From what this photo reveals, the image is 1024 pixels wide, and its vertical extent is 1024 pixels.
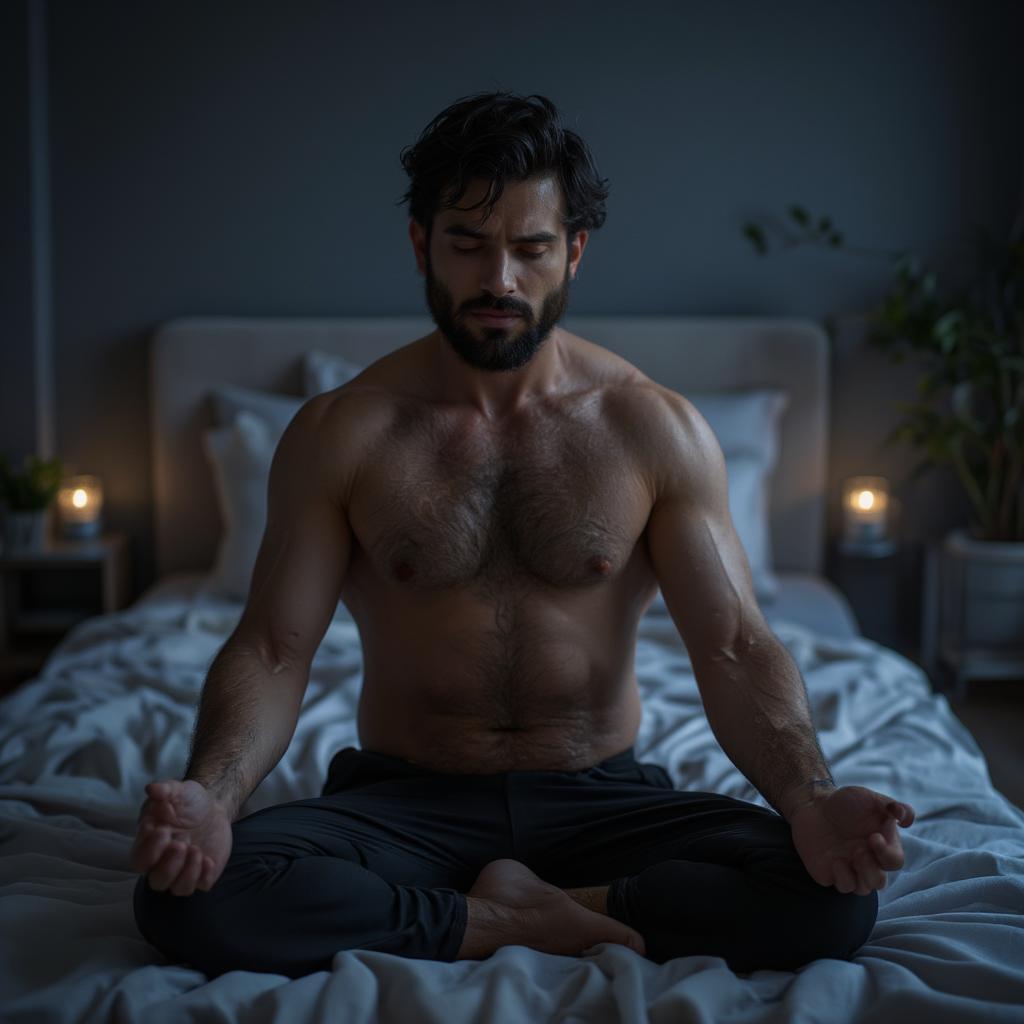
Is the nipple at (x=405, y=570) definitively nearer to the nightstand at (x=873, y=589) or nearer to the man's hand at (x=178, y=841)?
the man's hand at (x=178, y=841)

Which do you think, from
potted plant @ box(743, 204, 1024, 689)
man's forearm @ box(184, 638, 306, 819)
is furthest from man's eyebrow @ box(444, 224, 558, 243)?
potted plant @ box(743, 204, 1024, 689)

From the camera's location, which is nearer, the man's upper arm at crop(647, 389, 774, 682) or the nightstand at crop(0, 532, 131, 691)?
the man's upper arm at crop(647, 389, 774, 682)

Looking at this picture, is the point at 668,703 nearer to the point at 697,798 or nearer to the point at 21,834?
the point at 697,798

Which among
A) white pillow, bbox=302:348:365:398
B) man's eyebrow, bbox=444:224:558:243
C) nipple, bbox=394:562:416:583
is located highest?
man's eyebrow, bbox=444:224:558:243

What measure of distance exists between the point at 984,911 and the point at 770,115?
2576 mm

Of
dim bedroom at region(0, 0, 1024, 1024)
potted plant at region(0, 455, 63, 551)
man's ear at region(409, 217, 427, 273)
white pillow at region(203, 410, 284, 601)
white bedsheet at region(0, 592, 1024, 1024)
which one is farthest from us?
potted plant at region(0, 455, 63, 551)

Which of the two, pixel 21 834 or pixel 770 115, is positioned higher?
pixel 770 115

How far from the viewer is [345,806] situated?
1514 millimetres

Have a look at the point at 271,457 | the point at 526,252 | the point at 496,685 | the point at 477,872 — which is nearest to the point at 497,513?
the point at 496,685

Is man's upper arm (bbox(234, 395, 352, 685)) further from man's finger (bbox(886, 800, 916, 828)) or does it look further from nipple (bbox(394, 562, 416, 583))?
man's finger (bbox(886, 800, 916, 828))

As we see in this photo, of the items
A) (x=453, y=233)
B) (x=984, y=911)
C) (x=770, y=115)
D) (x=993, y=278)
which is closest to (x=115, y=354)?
(x=770, y=115)

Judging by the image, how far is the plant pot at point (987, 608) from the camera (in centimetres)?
318

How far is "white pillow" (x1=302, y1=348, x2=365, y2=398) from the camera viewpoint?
10.7 feet

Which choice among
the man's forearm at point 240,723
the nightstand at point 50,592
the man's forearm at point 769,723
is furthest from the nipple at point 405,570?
the nightstand at point 50,592
